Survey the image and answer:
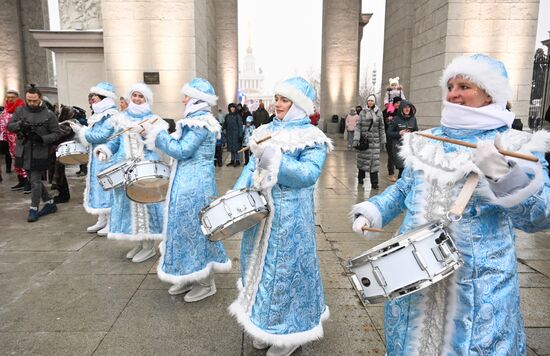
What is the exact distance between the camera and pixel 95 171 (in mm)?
5773

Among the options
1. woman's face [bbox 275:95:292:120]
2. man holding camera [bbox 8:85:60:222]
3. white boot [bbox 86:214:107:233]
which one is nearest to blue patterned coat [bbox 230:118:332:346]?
woman's face [bbox 275:95:292:120]

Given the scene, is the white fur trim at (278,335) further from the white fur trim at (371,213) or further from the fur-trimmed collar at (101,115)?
the fur-trimmed collar at (101,115)

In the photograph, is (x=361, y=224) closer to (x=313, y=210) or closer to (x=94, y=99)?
(x=313, y=210)

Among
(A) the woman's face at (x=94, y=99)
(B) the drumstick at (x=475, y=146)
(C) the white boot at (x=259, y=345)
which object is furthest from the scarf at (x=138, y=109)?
(B) the drumstick at (x=475, y=146)

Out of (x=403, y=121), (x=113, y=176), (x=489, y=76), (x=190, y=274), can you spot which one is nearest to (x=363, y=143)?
(x=403, y=121)

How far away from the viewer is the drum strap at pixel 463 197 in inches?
63.8

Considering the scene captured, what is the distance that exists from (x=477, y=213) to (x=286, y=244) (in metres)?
1.30

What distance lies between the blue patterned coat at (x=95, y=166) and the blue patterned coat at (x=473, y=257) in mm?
4660

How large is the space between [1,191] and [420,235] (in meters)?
9.73

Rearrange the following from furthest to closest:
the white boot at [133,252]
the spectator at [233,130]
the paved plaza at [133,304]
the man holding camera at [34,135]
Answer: the spectator at [233,130] → the man holding camera at [34,135] → the white boot at [133,252] → the paved plaza at [133,304]

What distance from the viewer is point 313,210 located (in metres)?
3.02

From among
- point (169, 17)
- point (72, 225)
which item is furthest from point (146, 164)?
point (169, 17)

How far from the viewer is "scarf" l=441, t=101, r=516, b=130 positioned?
1.78 m

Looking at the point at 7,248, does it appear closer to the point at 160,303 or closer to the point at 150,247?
the point at 150,247
